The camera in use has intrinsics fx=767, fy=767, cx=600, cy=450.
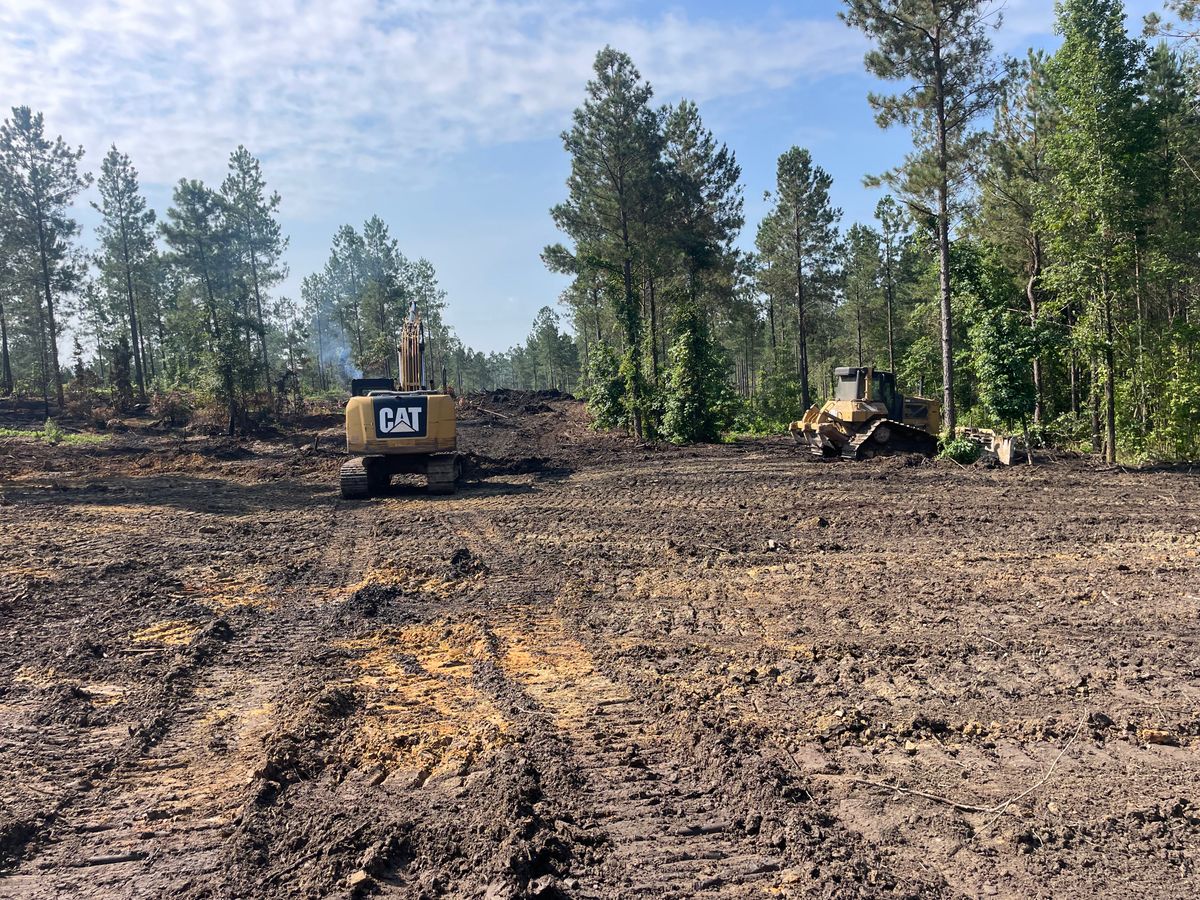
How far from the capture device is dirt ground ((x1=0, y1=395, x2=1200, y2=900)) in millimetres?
3525

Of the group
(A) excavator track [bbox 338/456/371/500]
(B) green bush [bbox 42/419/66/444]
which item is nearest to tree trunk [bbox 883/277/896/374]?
(A) excavator track [bbox 338/456/371/500]

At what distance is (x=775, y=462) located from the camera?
2017 cm

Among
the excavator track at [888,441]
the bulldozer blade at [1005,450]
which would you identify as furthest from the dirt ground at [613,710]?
the excavator track at [888,441]

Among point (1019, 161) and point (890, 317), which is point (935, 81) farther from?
point (890, 317)

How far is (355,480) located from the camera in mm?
15859

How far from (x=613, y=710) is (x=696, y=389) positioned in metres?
22.2

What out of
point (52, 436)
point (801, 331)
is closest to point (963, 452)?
point (801, 331)

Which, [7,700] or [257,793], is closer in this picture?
[257,793]

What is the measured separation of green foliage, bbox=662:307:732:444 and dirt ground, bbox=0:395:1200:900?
14799 millimetres

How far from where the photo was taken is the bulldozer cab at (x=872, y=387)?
67.2ft

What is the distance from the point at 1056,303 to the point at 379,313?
46126 mm

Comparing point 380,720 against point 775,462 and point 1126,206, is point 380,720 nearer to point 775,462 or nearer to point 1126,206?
point 775,462

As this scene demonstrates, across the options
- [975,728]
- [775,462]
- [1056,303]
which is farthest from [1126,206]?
[975,728]

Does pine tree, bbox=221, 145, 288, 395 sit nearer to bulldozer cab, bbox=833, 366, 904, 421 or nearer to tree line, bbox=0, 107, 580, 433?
tree line, bbox=0, 107, 580, 433
